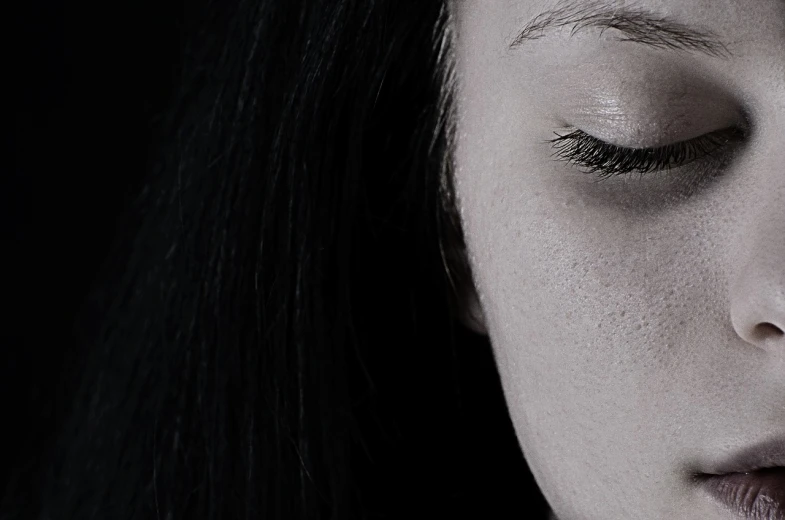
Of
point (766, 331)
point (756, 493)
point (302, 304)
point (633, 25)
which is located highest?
point (633, 25)

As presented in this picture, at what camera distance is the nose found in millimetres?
842

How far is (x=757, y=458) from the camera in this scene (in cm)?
87

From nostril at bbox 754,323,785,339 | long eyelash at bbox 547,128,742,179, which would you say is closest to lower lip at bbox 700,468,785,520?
nostril at bbox 754,323,785,339

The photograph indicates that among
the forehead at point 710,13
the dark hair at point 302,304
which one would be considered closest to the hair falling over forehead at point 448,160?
the dark hair at point 302,304

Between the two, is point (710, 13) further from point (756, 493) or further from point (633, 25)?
point (756, 493)

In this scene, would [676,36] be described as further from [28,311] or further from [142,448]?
[28,311]

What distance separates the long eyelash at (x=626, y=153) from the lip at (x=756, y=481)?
0.24 metres

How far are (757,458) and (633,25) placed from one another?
35 centimetres

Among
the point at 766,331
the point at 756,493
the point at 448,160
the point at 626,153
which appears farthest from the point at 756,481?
the point at 448,160

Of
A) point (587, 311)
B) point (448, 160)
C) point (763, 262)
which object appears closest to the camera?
point (763, 262)

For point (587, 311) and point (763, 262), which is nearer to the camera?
point (763, 262)

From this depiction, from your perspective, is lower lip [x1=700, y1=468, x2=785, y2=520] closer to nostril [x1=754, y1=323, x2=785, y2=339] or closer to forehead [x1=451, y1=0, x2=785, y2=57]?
nostril [x1=754, y1=323, x2=785, y2=339]

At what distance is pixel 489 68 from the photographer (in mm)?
1042

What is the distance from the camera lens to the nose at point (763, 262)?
0.84 meters
